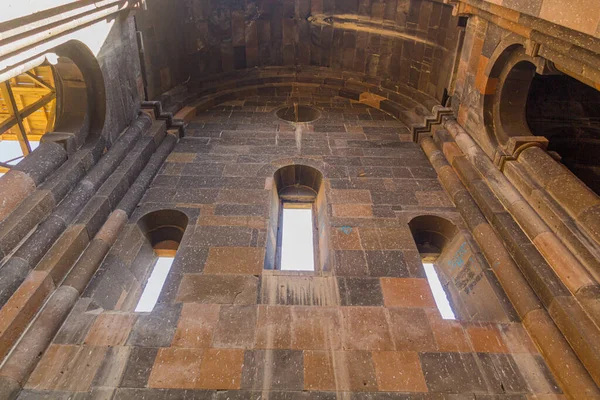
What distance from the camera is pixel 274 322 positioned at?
3.41m

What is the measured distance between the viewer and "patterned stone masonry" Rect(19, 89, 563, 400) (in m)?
2.92

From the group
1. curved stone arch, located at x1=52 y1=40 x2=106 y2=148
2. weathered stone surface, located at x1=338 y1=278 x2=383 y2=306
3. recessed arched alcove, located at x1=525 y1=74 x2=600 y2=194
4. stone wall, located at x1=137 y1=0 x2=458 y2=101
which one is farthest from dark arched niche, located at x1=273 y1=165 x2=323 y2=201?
recessed arched alcove, located at x1=525 y1=74 x2=600 y2=194

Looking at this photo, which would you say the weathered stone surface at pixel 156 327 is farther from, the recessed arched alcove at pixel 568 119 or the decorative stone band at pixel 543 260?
the recessed arched alcove at pixel 568 119

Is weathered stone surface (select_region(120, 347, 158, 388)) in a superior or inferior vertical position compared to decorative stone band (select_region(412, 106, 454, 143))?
inferior

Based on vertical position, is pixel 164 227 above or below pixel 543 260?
above

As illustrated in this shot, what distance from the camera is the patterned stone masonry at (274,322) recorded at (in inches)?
115

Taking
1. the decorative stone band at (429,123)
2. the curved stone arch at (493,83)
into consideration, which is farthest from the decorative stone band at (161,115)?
the curved stone arch at (493,83)

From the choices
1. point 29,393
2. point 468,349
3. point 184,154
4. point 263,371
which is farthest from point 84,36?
point 468,349

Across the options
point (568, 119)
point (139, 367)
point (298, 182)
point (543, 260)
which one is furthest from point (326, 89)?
point (139, 367)

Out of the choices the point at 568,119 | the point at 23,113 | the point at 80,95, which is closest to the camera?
the point at 80,95

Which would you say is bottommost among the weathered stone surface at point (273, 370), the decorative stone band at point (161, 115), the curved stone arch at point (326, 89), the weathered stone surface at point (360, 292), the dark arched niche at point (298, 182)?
the weathered stone surface at point (273, 370)

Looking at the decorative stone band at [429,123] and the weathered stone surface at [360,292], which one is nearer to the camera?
the weathered stone surface at [360,292]

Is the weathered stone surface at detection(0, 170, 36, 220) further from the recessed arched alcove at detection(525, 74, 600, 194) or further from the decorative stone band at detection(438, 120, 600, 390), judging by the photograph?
the recessed arched alcove at detection(525, 74, 600, 194)

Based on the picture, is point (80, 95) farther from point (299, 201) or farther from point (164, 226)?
point (299, 201)
